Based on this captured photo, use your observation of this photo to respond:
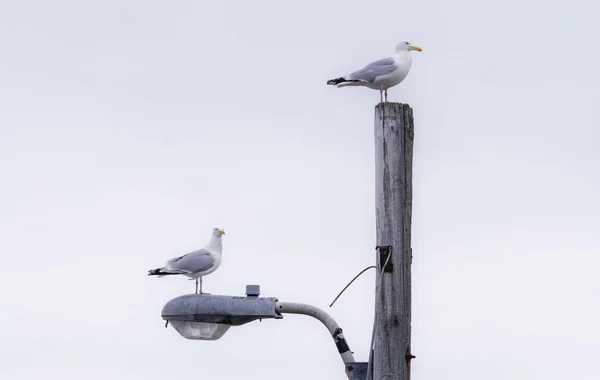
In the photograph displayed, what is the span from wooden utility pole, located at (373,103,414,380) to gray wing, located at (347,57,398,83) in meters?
5.61

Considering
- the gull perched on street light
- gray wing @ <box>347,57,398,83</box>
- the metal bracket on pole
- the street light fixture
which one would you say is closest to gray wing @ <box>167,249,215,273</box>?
the gull perched on street light

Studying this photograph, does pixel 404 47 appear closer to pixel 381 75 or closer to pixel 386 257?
pixel 381 75

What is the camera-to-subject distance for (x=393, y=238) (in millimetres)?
7867

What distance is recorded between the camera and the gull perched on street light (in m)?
13.6

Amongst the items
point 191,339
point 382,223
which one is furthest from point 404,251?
point 191,339

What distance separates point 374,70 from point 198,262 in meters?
3.41

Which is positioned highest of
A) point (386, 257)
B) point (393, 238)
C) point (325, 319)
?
point (393, 238)

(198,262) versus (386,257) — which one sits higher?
(198,262)

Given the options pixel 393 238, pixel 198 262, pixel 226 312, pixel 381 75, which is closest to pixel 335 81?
pixel 381 75

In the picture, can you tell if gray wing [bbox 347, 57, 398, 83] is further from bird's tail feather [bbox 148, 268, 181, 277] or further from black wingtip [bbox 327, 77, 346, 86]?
bird's tail feather [bbox 148, 268, 181, 277]

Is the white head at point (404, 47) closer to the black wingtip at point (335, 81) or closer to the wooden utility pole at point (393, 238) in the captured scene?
the black wingtip at point (335, 81)

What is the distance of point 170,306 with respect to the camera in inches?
374

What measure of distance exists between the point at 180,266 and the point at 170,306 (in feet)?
14.1

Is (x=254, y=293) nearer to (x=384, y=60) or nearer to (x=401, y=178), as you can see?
(x=401, y=178)
